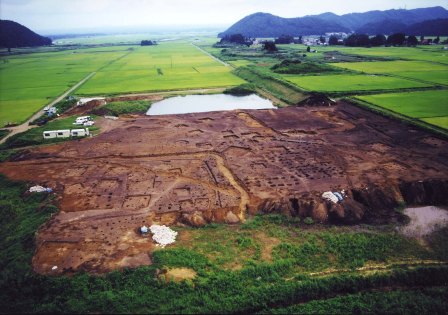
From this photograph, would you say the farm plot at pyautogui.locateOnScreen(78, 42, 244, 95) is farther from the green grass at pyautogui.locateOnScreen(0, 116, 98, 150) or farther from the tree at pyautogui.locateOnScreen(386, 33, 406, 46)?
the tree at pyautogui.locateOnScreen(386, 33, 406, 46)

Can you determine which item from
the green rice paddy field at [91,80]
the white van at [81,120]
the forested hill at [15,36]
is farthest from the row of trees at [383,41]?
the forested hill at [15,36]

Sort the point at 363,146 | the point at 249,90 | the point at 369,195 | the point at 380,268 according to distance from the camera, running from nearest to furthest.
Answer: the point at 380,268 < the point at 369,195 < the point at 363,146 < the point at 249,90

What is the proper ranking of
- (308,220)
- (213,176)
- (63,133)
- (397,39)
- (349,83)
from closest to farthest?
(308,220) < (213,176) < (63,133) < (349,83) < (397,39)

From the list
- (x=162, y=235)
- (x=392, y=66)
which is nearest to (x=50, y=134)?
(x=162, y=235)

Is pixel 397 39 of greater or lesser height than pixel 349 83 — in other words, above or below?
above

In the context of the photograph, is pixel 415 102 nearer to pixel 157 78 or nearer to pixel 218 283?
pixel 218 283

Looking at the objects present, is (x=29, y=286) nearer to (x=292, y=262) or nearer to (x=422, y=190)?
(x=292, y=262)

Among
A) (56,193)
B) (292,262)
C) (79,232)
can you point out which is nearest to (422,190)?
(292,262)

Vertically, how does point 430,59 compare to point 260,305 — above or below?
above

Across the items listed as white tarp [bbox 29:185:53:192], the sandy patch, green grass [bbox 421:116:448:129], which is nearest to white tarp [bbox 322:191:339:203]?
the sandy patch
